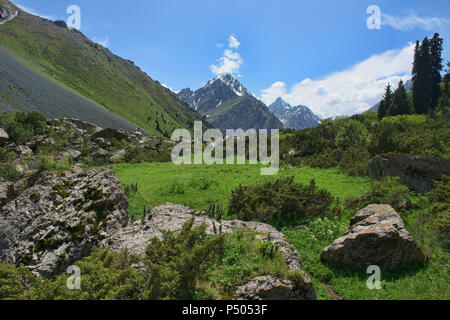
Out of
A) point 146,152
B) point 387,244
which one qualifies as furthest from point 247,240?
point 146,152

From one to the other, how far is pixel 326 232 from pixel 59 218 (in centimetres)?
1001

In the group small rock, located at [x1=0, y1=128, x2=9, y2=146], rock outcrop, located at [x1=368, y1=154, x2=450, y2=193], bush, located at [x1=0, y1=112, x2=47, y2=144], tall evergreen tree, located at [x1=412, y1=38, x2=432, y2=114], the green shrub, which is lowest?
rock outcrop, located at [x1=368, y1=154, x2=450, y2=193]

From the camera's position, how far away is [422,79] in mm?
46906

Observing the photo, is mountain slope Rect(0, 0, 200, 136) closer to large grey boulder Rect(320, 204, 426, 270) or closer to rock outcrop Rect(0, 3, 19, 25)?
rock outcrop Rect(0, 3, 19, 25)

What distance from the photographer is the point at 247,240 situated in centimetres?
676

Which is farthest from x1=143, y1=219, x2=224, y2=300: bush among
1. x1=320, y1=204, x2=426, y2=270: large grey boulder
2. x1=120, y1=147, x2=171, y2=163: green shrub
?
x1=120, y1=147, x2=171, y2=163: green shrub

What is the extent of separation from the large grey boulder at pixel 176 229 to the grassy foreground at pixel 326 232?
120cm

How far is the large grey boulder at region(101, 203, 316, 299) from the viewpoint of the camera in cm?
593

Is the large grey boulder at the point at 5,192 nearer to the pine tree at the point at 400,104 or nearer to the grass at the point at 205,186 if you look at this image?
the grass at the point at 205,186

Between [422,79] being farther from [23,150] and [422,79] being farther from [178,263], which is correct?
[23,150]

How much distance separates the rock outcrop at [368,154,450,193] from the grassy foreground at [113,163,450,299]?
1996mm

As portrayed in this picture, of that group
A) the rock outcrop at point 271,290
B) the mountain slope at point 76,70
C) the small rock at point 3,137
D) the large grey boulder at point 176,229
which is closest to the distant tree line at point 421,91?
the large grey boulder at point 176,229
